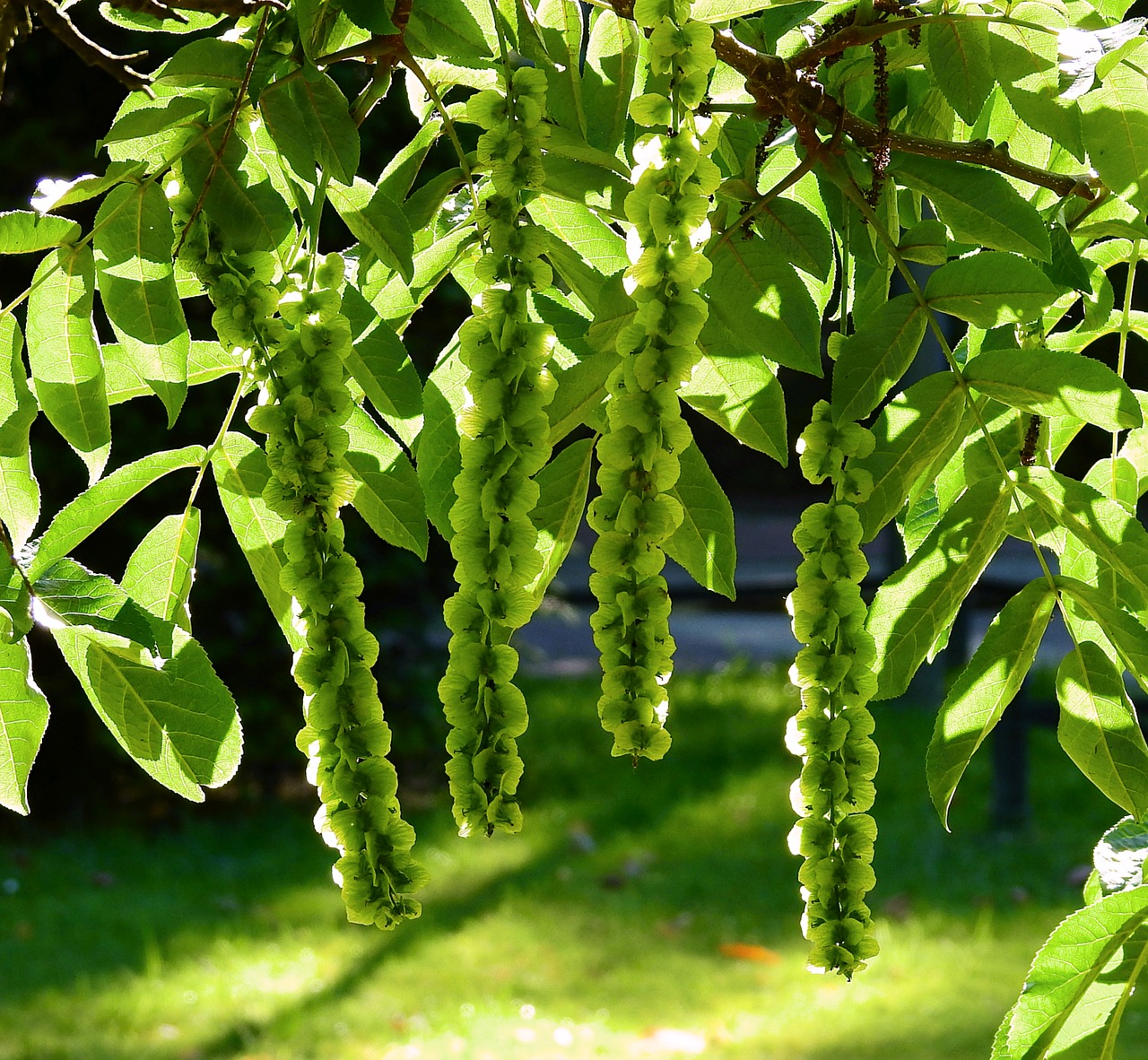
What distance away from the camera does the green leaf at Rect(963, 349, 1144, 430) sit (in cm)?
93

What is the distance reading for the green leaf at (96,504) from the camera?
1.00 m

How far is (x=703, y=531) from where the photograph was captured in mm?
994

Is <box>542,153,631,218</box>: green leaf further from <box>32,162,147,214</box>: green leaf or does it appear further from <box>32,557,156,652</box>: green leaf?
<box>32,557,156,652</box>: green leaf

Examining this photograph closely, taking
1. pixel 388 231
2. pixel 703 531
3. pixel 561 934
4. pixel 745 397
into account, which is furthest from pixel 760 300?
pixel 561 934

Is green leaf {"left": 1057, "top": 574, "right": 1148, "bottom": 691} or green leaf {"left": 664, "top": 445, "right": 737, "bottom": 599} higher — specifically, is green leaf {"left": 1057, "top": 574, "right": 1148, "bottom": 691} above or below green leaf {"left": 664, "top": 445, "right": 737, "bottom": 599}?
below

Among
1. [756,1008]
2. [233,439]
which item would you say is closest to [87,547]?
[756,1008]

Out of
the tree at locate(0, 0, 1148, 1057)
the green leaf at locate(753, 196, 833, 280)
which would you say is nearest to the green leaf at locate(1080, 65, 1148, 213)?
the tree at locate(0, 0, 1148, 1057)

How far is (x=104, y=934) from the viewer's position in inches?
169

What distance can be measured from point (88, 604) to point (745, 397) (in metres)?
0.48

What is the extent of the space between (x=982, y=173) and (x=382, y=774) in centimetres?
60

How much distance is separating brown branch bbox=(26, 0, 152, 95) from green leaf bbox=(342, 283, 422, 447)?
0.22 m

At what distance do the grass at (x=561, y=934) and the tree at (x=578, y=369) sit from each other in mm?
2845

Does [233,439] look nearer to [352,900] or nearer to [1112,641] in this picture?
[352,900]

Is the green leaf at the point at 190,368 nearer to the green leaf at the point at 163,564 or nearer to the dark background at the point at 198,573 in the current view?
the green leaf at the point at 163,564
